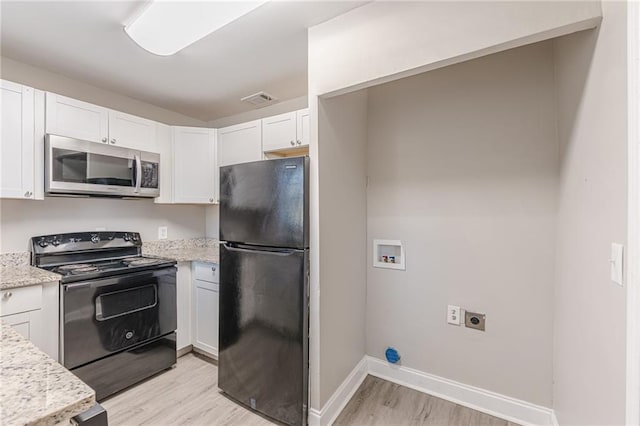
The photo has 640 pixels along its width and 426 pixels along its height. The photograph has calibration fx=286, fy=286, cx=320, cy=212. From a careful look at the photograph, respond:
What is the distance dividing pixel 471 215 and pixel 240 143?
6.69 ft

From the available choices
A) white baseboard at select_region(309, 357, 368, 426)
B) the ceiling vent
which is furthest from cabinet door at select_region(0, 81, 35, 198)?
white baseboard at select_region(309, 357, 368, 426)

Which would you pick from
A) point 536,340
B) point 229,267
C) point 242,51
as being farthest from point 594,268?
point 242,51

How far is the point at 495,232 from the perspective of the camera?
72.7 inches

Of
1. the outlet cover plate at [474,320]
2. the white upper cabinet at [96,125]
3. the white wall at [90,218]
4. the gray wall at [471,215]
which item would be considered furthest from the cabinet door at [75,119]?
the outlet cover plate at [474,320]

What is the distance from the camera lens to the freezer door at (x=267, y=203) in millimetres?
1679

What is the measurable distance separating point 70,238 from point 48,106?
98 cm

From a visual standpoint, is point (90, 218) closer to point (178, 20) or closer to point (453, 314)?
point (178, 20)

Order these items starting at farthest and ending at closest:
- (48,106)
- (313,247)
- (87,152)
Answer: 1. (87,152)
2. (48,106)
3. (313,247)

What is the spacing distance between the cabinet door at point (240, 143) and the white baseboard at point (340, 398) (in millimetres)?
1914

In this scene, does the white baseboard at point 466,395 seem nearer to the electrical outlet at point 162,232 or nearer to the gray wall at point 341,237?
the gray wall at point 341,237

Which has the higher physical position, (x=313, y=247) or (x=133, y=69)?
(x=133, y=69)

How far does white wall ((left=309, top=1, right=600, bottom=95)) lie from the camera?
43.8 inches

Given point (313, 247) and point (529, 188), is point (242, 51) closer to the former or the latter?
point (313, 247)

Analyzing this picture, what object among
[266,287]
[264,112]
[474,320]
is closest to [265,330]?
[266,287]
